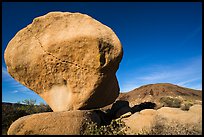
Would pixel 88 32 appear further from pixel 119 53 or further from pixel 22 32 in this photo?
pixel 22 32

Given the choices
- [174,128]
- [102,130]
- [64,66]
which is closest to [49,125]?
[102,130]

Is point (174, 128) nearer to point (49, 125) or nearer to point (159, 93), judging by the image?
point (49, 125)

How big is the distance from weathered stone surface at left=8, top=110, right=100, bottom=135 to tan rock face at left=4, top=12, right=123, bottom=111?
159cm

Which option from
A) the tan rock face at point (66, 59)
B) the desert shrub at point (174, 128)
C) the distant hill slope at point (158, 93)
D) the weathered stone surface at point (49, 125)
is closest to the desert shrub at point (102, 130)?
the weathered stone surface at point (49, 125)

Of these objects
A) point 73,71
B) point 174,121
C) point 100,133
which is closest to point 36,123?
point 100,133

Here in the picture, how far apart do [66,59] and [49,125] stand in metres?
2.66

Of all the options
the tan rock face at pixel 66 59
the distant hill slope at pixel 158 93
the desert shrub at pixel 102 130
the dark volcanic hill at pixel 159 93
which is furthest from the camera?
the distant hill slope at pixel 158 93

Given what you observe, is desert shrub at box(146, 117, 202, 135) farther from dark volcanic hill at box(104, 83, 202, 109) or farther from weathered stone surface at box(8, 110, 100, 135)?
dark volcanic hill at box(104, 83, 202, 109)

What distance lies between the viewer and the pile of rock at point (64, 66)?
7.61 meters

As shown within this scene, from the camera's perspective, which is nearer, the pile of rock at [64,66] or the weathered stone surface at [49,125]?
the weathered stone surface at [49,125]

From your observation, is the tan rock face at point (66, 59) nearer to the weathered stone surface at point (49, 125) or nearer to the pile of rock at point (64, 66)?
the pile of rock at point (64, 66)

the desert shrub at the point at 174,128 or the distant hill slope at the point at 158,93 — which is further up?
the distant hill slope at the point at 158,93

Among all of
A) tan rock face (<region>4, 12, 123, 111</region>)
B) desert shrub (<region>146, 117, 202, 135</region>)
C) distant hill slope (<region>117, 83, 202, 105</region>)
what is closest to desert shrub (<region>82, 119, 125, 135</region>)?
desert shrub (<region>146, 117, 202, 135</region>)

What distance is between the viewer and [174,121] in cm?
785
